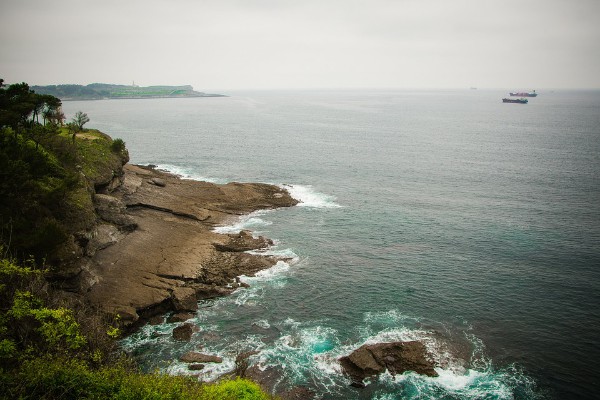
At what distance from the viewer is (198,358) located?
3681 cm

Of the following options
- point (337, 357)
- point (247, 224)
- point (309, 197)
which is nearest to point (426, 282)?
point (337, 357)

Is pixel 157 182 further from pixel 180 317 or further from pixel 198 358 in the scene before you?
pixel 198 358

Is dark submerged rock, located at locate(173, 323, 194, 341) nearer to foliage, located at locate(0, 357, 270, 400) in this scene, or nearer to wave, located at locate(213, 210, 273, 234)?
foliage, located at locate(0, 357, 270, 400)

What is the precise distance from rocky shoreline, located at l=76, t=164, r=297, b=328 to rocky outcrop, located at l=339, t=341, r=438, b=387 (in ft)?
65.2

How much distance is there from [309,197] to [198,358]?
2124 inches

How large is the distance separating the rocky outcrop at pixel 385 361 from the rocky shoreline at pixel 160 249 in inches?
782

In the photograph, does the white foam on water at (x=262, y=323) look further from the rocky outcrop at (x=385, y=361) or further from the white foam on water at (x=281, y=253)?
the white foam on water at (x=281, y=253)

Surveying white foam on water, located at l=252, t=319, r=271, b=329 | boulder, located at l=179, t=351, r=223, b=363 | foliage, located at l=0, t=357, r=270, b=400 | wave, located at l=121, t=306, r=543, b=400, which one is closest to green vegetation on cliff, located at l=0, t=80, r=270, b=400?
foliage, located at l=0, t=357, r=270, b=400

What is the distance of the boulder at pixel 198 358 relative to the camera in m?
36.5

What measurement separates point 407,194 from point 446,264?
34.8 m

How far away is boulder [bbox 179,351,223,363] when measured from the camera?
3653cm

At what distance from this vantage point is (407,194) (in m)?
88.7

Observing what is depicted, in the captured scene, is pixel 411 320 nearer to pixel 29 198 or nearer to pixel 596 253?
pixel 596 253

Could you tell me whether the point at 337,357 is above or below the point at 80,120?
below
